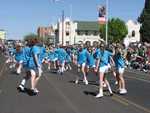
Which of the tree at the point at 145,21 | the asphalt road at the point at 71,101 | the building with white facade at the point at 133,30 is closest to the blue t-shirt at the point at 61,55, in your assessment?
the asphalt road at the point at 71,101

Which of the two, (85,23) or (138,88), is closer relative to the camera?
(138,88)

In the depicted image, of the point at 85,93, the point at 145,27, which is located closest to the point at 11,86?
the point at 85,93

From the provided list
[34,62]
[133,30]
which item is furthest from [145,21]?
[34,62]

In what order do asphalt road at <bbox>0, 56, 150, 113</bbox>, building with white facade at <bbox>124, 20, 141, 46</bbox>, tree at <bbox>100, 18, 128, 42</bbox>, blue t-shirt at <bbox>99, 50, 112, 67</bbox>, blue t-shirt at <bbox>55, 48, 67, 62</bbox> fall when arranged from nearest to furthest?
asphalt road at <bbox>0, 56, 150, 113</bbox>, blue t-shirt at <bbox>99, 50, 112, 67</bbox>, blue t-shirt at <bbox>55, 48, 67, 62</bbox>, tree at <bbox>100, 18, 128, 42</bbox>, building with white facade at <bbox>124, 20, 141, 46</bbox>

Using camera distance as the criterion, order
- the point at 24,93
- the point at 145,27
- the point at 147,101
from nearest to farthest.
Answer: the point at 147,101 < the point at 24,93 < the point at 145,27

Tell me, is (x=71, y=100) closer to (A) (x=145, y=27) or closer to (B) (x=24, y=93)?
(B) (x=24, y=93)

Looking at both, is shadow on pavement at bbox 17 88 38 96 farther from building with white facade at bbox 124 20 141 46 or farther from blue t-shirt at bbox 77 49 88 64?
building with white facade at bbox 124 20 141 46

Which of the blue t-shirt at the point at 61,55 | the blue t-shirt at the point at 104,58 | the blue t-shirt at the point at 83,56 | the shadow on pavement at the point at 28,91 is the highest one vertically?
the blue t-shirt at the point at 104,58

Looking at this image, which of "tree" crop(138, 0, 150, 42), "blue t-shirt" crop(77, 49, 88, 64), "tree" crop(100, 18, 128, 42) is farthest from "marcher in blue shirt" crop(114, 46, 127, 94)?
"tree" crop(100, 18, 128, 42)

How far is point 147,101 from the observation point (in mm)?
16922

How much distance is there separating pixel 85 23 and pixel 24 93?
131 meters

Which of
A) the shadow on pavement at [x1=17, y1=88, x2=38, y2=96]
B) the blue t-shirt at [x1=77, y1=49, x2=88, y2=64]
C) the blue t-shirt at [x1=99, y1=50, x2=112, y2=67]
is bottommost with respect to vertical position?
the shadow on pavement at [x1=17, y1=88, x2=38, y2=96]

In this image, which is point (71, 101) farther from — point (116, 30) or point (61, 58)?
point (116, 30)

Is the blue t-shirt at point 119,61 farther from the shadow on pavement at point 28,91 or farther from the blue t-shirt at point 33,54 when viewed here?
the shadow on pavement at point 28,91
